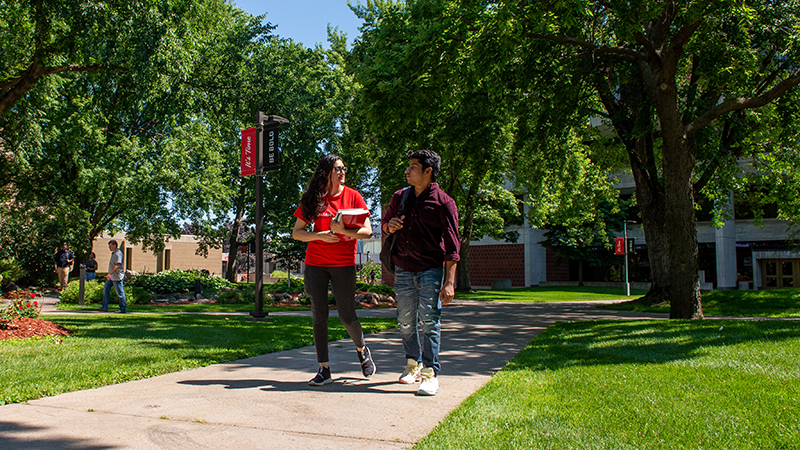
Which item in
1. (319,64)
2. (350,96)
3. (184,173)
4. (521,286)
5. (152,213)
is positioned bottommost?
(521,286)

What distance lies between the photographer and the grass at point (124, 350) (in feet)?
15.0

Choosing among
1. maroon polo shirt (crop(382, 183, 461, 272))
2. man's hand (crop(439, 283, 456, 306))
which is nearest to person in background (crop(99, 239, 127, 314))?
maroon polo shirt (crop(382, 183, 461, 272))

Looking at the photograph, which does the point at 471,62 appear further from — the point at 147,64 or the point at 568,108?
the point at 147,64

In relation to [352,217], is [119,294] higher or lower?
lower

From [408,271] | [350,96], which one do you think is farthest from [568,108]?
[350,96]

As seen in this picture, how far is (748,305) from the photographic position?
52.0 ft

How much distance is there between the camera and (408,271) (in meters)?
4.72

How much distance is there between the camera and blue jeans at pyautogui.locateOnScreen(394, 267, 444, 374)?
15.2 feet

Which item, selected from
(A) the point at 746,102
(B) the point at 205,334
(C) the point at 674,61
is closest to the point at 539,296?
(A) the point at 746,102

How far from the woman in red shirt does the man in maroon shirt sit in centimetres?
36

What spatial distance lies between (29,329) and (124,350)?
1809 millimetres

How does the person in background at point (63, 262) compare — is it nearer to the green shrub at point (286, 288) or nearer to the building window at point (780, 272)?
the green shrub at point (286, 288)

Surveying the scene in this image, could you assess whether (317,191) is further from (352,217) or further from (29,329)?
(29,329)

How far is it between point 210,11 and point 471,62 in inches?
684
